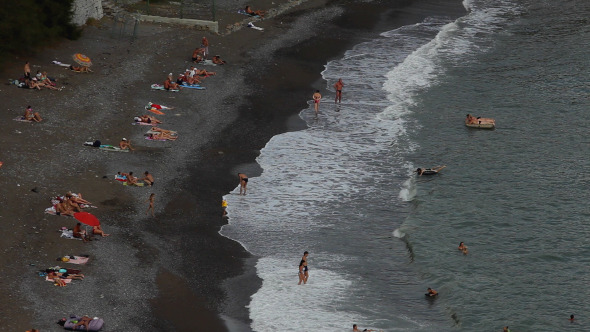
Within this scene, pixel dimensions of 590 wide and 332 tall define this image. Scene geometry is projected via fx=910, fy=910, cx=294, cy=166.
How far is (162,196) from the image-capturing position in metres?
36.0

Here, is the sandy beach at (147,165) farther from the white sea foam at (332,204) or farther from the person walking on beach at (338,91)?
the person walking on beach at (338,91)

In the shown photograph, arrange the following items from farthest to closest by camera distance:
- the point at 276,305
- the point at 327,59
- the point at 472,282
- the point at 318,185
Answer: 1. the point at 327,59
2. the point at 318,185
3. the point at 472,282
4. the point at 276,305

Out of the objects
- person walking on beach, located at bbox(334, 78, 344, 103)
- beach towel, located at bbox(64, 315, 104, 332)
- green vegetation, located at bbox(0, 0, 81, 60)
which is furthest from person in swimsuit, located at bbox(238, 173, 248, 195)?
green vegetation, located at bbox(0, 0, 81, 60)

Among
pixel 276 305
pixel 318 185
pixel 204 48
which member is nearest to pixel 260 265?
pixel 276 305

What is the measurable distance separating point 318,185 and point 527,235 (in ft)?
29.3

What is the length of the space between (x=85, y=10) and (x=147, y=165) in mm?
19402

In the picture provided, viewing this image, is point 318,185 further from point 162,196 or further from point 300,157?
point 162,196

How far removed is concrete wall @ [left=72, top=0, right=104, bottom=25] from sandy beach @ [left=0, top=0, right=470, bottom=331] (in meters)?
0.85

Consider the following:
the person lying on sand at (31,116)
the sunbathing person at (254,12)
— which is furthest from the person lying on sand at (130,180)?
the sunbathing person at (254,12)

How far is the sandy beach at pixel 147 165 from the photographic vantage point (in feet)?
94.2

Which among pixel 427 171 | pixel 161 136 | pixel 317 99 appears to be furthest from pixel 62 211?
pixel 317 99

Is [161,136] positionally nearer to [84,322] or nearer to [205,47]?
[205,47]

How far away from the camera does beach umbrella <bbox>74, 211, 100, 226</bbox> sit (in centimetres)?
3106

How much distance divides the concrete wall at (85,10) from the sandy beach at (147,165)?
0.85m
